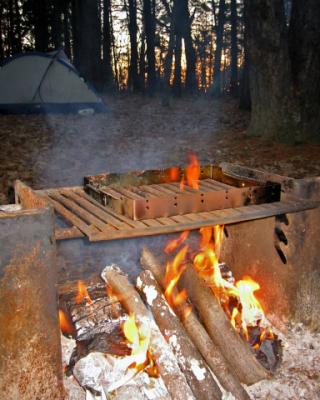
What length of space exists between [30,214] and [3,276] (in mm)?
377

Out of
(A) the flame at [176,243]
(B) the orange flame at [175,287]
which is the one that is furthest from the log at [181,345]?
(A) the flame at [176,243]

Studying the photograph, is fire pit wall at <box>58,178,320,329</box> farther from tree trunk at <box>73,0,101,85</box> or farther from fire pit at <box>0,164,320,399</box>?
tree trunk at <box>73,0,101,85</box>

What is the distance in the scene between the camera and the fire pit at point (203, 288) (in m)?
2.96

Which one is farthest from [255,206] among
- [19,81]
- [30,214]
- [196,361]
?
[19,81]

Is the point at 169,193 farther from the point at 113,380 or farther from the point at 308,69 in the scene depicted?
the point at 308,69

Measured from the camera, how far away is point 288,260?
3.68 m

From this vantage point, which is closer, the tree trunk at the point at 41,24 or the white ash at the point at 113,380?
the white ash at the point at 113,380

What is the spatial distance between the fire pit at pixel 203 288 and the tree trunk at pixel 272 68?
6242mm

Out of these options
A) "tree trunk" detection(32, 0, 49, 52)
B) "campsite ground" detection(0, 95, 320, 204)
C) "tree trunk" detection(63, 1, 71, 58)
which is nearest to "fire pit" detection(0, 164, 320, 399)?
"campsite ground" detection(0, 95, 320, 204)

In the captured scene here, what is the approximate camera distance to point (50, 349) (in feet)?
8.65

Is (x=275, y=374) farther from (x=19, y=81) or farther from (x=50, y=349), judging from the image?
(x=19, y=81)

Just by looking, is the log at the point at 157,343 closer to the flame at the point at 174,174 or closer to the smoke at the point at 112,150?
the flame at the point at 174,174

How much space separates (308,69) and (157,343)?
8.53 m

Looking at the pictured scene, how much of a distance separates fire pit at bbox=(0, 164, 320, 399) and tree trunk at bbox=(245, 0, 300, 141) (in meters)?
6.24
